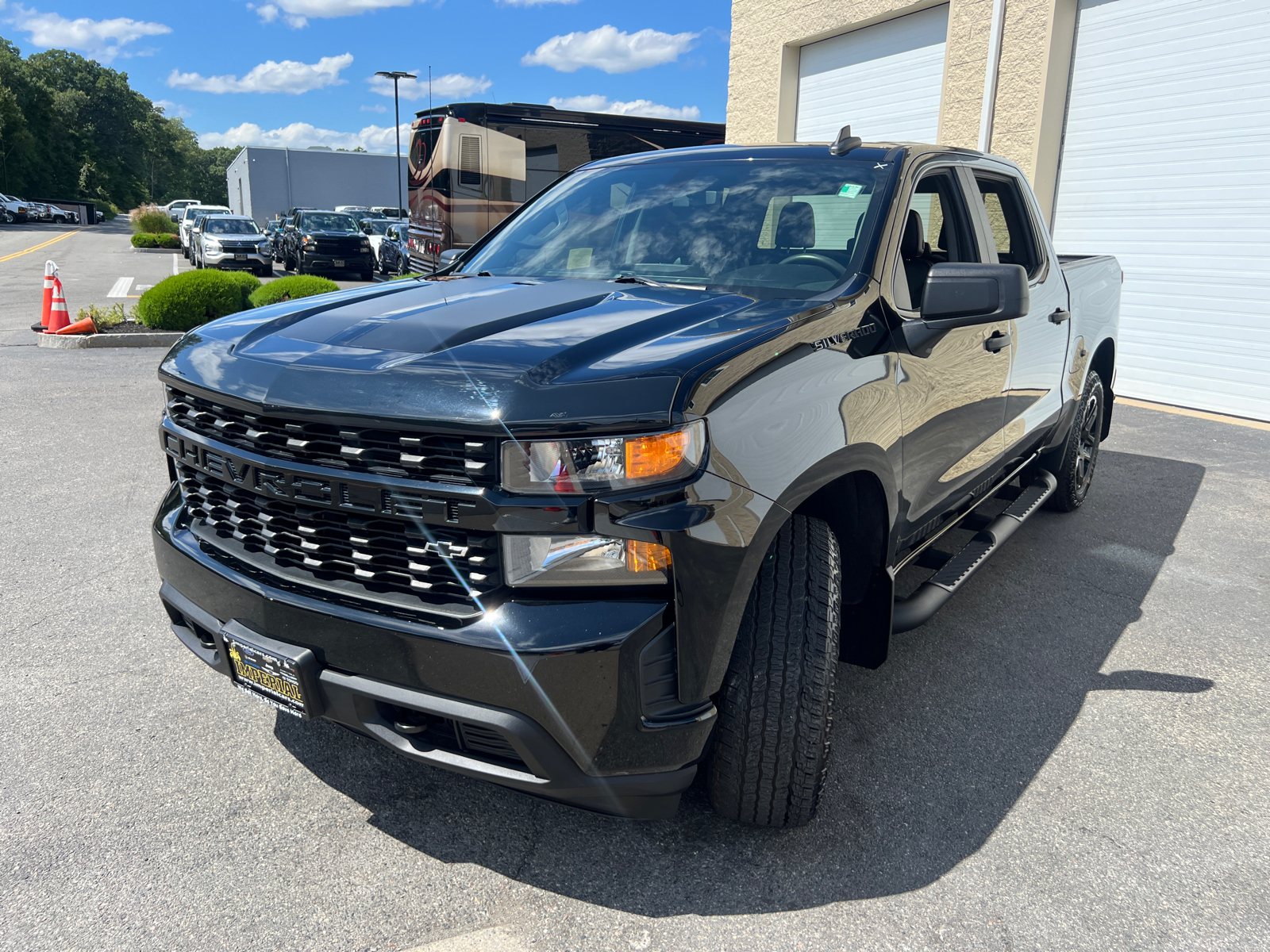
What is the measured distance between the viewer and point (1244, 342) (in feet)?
28.2

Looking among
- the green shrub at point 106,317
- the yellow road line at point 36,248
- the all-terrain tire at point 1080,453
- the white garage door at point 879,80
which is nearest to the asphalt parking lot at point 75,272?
the yellow road line at point 36,248

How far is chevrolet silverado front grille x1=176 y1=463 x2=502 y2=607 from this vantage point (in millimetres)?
1941

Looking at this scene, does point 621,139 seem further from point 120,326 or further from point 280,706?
point 280,706

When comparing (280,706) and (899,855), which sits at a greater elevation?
(280,706)

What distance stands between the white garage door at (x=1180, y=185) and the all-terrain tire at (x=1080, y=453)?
4172mm

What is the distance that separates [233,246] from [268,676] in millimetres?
22163

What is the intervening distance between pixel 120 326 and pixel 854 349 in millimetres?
11389

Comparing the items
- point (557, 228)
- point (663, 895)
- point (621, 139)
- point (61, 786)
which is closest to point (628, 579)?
point (663, 895)

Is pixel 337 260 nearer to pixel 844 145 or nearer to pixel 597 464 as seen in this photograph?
pixel 844 145

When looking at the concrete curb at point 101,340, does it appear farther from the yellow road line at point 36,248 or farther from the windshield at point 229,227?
the yellow road line at point 36,248

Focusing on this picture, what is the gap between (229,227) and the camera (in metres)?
23.1

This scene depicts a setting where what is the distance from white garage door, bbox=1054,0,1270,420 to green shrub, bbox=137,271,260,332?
32.0 feet

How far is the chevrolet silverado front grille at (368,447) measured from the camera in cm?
189

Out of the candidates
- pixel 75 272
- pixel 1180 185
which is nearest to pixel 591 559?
pixel 1180 185
